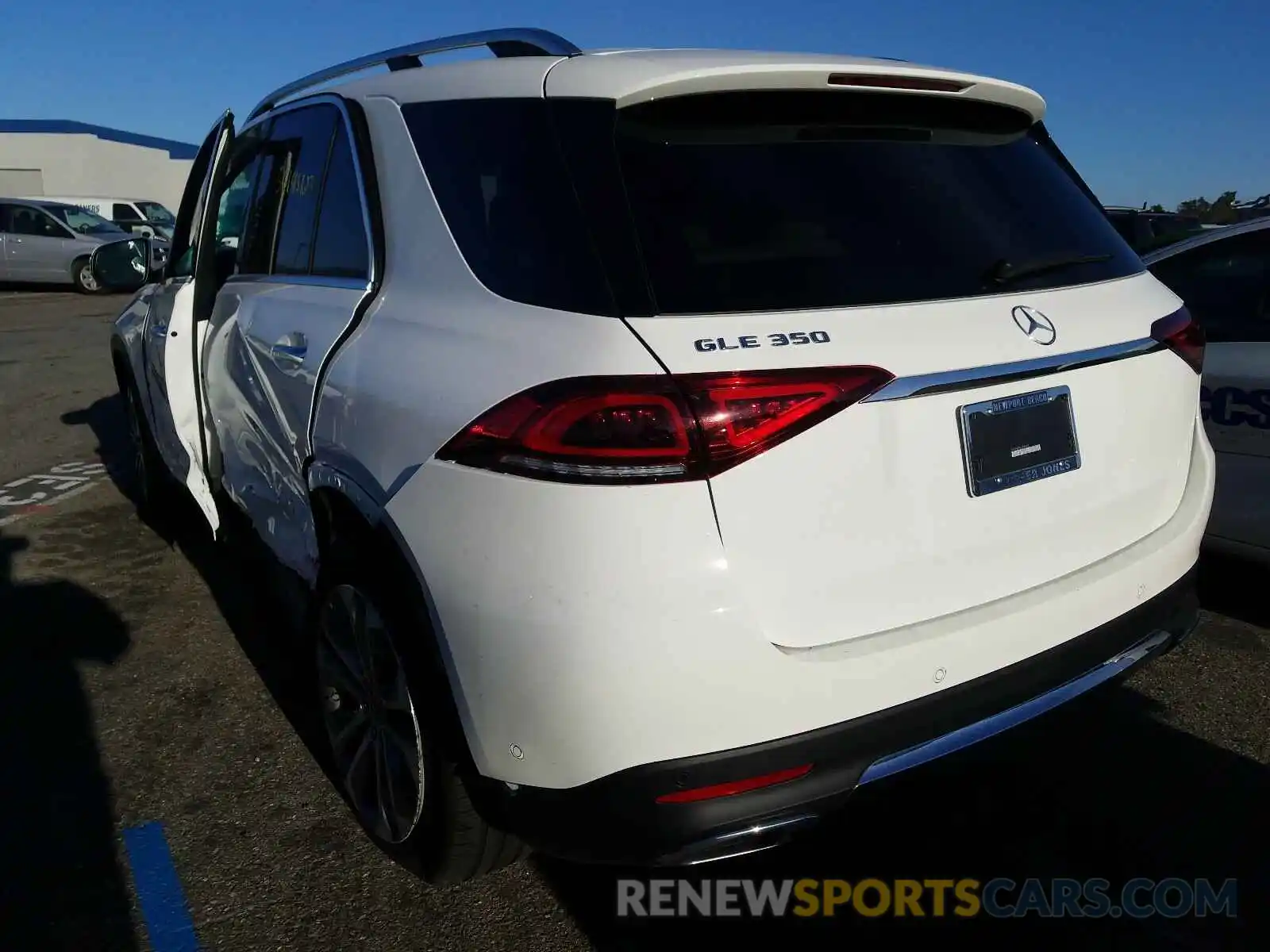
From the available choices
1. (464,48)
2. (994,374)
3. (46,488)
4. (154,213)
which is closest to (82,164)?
(154,213)

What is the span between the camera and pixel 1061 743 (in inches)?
122

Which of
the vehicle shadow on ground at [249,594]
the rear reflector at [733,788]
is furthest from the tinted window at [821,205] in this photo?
the vehicle shadow on ground at [249,594]

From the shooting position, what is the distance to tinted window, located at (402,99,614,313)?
1.89 metres

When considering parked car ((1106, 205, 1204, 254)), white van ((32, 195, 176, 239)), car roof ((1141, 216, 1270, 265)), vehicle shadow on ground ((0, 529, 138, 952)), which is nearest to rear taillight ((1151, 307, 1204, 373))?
parked car ((1106, 205, 1204, 254))

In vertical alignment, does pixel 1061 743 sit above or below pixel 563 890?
above

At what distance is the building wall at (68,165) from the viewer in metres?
45.3

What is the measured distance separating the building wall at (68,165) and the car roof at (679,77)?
47324mm

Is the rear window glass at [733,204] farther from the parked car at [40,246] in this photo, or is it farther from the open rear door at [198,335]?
the parked car at [40,246]

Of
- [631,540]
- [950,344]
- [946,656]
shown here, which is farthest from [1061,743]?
[631,540]

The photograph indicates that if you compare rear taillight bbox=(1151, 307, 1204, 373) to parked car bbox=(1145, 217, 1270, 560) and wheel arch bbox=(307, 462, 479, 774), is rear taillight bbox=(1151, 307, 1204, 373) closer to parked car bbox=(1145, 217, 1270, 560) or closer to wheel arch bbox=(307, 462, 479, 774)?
parked car bbox=(1145, 217, 1270, 560)

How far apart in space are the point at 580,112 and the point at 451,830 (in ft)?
4.86

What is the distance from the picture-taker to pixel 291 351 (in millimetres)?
2787

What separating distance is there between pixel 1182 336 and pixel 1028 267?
50 centimetres

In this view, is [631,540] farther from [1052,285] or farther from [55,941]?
[55,941]
